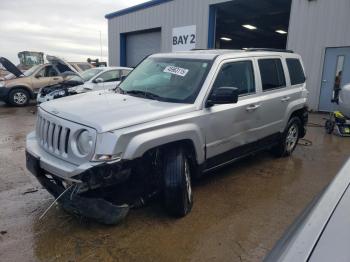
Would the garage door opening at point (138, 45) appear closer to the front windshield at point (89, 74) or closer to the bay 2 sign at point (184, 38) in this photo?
the bay 2 sign at point (184, 38)

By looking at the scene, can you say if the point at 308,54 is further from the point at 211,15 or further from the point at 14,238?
the point at 14,238

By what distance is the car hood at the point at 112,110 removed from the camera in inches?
122

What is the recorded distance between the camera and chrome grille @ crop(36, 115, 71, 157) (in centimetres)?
321

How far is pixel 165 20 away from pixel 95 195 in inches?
610

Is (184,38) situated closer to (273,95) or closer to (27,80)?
(27,80)

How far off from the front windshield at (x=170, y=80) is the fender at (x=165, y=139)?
412 millimetres

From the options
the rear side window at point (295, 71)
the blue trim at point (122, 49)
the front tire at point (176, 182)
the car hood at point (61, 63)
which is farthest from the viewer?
the blue trim at point (122, 49)

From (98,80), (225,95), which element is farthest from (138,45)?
(225,95)

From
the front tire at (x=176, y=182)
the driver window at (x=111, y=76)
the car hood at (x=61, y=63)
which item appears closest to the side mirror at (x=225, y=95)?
the front tire at (x=176, y=182)

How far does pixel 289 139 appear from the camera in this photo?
6070 millimetres

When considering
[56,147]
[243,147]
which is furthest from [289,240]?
[243,147]

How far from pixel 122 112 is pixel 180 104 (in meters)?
0.73

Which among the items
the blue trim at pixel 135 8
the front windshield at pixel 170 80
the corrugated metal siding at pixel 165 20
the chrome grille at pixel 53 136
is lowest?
the chrome grille at pixel 53 136

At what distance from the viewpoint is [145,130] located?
3.20m
